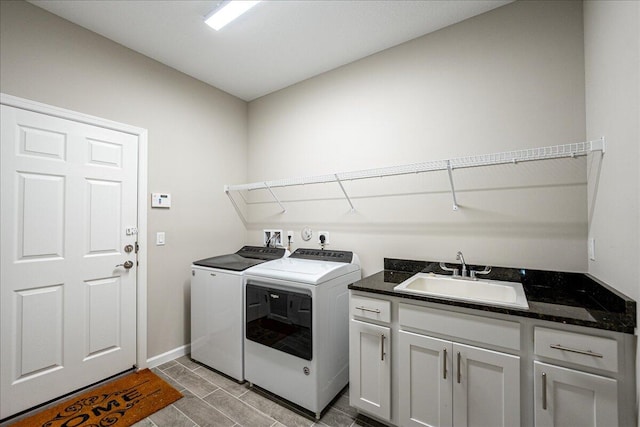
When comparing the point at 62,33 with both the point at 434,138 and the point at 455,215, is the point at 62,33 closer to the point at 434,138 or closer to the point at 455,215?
the point at 434,138

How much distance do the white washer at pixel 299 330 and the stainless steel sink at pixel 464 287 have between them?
525 millimetres

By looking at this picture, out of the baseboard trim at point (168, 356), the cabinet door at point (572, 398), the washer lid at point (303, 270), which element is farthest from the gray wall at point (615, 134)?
the baseboard trim at point (168, 356)

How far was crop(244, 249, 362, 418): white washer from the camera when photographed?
1765mm

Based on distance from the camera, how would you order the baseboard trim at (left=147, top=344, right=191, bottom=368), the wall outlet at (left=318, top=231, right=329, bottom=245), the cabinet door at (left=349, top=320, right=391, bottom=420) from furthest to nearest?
the wall outlet at (left=318, top=231, right=329, bottom=245) < the baseboard trim at (left=147, top=344, right=191, bottom=368) < the cabinet door at (left=349, top=320, right=391, bottom=420)

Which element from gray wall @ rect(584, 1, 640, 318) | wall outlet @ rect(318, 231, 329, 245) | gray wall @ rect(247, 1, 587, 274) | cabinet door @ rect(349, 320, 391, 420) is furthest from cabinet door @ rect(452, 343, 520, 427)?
wall outlet @ rect(318, 231, 329, 245)

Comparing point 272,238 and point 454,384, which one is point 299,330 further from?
point 272,238

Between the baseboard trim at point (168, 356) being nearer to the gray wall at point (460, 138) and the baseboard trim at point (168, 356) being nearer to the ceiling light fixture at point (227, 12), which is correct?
the gray wall at point (460, 138)

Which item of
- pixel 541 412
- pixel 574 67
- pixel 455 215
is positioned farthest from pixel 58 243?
pixel 574 67

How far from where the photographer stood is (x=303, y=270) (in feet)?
6.48

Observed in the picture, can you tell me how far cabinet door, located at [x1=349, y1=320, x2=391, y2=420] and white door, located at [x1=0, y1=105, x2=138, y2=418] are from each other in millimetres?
1871

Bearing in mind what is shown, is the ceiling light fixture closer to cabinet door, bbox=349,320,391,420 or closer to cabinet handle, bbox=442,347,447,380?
cabinet door, bbox=349,320,391,420

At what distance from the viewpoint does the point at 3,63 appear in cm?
169

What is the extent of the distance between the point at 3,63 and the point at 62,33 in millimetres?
444

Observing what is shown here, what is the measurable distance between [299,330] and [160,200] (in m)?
1.70
